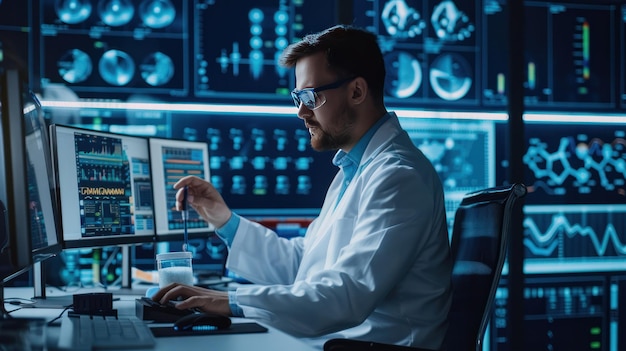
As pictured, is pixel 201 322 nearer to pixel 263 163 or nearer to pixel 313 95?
pixel 313 95

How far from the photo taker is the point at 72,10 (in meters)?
3.09

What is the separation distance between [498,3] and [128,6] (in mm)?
1818

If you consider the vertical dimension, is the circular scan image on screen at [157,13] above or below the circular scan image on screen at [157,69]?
above

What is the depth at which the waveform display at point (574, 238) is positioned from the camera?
362cm

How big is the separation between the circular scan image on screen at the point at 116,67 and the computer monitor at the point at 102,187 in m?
0.81

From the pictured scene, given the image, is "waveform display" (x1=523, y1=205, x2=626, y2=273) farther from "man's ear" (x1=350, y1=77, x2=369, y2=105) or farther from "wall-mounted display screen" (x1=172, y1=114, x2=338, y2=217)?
"man's ear" (x1=350, y1=77, x2=369, y2=105)

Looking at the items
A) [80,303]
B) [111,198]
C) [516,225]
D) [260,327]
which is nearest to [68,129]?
[111,198]

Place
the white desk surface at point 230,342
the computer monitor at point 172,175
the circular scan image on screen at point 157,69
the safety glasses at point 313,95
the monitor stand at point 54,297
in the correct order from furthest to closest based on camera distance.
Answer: the circular scan image on screen at point 157,69, the computer monitor at point 172,175, the safety glasses at point 313,95, the monitor stand at point 54,297, the white desk surface at point 230,342

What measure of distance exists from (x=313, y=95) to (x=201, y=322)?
827 mm

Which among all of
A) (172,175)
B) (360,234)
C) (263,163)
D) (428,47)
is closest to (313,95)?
(360,234)

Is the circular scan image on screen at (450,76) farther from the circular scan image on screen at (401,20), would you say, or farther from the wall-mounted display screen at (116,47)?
the wall-mounted display screen at (116,47)

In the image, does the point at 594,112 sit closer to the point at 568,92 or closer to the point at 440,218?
the point at 568,92

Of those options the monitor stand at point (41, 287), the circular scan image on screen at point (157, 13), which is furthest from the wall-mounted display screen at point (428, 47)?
the monitor stand at point (41, 287)

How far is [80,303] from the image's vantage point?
5.52 feet
